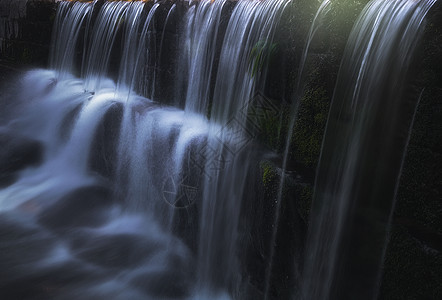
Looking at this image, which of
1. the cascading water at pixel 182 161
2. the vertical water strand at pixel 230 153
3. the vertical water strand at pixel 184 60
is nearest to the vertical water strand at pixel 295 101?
the cascading water at pixel 182 161

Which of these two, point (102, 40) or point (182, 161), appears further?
point (102, 40)

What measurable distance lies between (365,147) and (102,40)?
728 centimetres

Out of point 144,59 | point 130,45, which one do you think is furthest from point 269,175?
point 130,45

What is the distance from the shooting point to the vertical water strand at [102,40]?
8.57 metres

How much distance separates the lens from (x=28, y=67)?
458 inches

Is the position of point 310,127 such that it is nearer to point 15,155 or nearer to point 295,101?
point 295,101

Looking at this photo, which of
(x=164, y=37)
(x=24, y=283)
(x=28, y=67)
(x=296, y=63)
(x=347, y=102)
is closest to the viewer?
(x=347, y=102)

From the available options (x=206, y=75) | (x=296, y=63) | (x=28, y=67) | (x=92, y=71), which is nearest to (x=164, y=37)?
(x=206, y=75)

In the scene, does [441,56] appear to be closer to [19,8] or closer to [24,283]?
[24,283]

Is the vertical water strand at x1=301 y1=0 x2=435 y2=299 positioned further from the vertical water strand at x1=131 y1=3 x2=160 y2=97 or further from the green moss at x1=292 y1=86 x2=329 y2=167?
the vertical water strand at x1=131 y1=3 x2=160 y2=97

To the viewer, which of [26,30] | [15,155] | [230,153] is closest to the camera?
[230,153]

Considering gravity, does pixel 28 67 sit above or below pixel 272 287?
above

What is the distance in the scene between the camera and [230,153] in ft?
15.5

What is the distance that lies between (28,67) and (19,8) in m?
1.95
